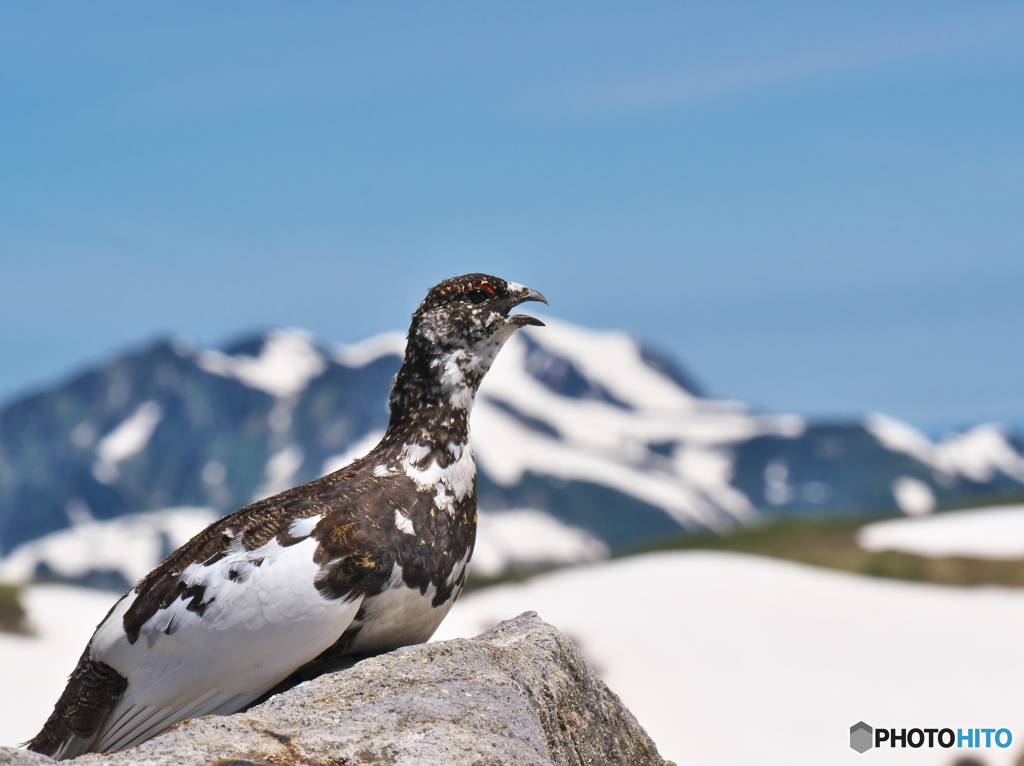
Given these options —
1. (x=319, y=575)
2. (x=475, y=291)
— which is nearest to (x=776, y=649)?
(x=475, y=291)

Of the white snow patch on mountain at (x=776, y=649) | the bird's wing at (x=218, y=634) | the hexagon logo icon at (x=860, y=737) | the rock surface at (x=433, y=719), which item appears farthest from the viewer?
the white snow patch on mountain at (x=776, y=649)

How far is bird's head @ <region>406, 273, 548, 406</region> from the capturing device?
8.83m

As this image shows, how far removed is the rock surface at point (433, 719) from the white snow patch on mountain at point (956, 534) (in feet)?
118

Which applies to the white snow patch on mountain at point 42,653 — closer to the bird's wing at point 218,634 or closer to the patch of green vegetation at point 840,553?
the bird's wing at point 218,634

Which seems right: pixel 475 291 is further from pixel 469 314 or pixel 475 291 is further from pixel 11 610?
pixel 11 610

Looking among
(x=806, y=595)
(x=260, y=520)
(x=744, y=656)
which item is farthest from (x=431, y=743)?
(x=806, y=595)

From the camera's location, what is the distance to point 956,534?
4416 cm

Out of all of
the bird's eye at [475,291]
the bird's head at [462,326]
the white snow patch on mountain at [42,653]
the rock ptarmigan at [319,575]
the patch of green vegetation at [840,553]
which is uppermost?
the patch of green vegetation at [840,553]

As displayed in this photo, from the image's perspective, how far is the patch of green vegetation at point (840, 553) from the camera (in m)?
39.6

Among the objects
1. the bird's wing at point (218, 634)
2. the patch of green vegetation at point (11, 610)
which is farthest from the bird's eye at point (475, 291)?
the patch of green vegetation at point (11, 610)

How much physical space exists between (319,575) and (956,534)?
40.9 m

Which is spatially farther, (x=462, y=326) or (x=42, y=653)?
(x=42, y=653)

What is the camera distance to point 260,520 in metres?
8.20

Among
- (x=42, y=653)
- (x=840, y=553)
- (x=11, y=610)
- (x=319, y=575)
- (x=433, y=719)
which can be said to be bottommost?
(x=433, y=719)
